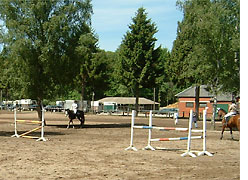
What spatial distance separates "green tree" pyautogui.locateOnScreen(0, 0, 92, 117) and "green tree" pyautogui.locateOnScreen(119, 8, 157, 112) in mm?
24241

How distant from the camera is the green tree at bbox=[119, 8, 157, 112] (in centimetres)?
5550

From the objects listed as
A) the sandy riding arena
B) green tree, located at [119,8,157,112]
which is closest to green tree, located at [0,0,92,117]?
the sandy riding arena

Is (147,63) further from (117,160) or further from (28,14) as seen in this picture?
(117,160)

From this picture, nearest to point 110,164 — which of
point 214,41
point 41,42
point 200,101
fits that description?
point 41,42

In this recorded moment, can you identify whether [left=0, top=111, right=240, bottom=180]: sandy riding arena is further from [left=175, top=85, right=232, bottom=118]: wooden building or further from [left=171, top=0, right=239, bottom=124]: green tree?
[left=175, top=85, right=232, bottom=118]: wooden building

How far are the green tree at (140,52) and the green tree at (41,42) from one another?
954 inches

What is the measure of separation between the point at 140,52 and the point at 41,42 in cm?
2686

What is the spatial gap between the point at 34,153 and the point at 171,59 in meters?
54.8

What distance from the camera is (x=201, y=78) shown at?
34.5 m

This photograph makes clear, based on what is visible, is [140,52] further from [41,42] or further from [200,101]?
[41,42]

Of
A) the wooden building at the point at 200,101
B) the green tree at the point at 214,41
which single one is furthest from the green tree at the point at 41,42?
the wooden building at the point at 200,101

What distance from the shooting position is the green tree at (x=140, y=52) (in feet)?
182
